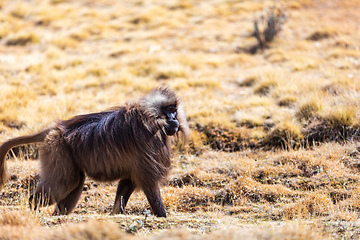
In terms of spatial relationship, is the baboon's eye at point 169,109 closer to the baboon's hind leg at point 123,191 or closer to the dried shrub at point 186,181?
the baboon's hind leg at point 123,191

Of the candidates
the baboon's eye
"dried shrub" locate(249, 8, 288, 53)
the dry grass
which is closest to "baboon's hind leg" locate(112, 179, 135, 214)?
the dry grass

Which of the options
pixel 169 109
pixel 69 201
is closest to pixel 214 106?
pixel 169 109

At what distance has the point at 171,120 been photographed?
13.3ft

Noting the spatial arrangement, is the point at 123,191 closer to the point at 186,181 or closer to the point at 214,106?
the point at 186,181

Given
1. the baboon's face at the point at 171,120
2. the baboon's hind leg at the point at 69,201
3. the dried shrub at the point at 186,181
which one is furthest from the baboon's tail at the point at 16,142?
the dried shrub at the point at 186,181

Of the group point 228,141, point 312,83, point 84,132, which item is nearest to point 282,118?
point 228,141

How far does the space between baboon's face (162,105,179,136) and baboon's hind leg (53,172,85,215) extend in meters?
1.00

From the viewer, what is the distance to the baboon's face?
159 inches

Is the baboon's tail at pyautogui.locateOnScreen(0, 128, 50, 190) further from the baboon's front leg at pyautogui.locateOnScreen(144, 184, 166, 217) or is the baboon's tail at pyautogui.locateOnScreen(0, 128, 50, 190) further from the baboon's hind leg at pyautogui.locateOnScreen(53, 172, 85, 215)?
the baboon's front leg at pyautogui.locateOnScreen(144, 184, 166, 217)

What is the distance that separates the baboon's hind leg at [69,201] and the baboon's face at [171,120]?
39.3 inches

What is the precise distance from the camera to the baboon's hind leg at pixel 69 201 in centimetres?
411

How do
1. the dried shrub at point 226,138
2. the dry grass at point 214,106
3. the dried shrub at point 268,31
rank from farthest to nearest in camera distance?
1. the dried shrub at point 268,31
2. the dried shrub at point 226,138
3. the dry grass at point 214,106

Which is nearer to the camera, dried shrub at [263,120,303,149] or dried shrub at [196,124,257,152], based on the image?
dried shrub at [263,120,303,149]

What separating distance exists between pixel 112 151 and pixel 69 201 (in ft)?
2.50
